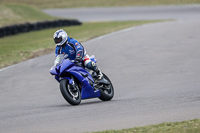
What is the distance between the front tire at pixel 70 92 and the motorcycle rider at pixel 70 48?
0.56 m

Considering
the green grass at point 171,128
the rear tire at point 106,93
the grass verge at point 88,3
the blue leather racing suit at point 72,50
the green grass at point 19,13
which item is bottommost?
the green grass at point 171,128

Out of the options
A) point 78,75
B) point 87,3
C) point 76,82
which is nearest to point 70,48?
point 78,75

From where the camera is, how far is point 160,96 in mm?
9250

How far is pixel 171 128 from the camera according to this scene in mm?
6008

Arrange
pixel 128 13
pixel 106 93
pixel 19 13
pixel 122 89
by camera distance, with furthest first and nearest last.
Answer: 1. pixel 128 13
2. pixel 19 13
3. pixel 122 89
4. pixel 106 93

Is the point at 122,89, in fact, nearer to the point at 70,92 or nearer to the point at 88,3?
the point at 70,92

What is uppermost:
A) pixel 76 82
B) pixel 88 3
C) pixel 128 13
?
pixel 88 3

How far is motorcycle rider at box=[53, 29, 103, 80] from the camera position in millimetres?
8875

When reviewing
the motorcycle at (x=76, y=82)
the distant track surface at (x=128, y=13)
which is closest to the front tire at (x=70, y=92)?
the motorcycle at (x=76, y=82)

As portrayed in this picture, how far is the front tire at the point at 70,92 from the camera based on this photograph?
8.43 metres

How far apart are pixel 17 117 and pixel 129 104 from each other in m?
2.11

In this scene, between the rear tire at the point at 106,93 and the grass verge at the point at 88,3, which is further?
the grass verge at the point at 88,3

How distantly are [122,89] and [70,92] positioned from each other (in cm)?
252

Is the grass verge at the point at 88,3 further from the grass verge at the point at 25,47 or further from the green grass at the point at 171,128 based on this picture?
the green grass at the point at 171,128
